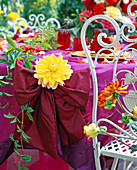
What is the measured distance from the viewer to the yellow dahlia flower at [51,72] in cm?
106

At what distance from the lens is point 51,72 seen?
1076mm

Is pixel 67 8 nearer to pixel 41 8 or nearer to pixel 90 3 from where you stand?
pixel 41 8

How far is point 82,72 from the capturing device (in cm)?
109

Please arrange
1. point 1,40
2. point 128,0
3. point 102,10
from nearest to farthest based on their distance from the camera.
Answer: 1. point 102,10
2. point 128,0
3. point 1,40

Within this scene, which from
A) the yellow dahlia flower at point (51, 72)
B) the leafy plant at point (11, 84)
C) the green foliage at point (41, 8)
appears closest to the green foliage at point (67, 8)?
the green foliage at point (41, 8)

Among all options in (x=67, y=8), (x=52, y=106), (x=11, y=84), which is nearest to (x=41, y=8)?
(x=67, y=8)

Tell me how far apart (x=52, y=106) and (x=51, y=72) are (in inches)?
6.0

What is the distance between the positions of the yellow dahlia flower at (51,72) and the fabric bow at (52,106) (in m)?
0.03

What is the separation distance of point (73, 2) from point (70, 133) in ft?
15.4

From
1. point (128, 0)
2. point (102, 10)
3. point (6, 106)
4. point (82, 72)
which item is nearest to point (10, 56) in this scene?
point (6, 106)

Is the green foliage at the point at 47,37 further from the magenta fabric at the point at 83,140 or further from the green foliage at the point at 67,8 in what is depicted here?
the green foliage at the point at 67,8

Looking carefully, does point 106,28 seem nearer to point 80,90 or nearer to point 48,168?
point 80,90

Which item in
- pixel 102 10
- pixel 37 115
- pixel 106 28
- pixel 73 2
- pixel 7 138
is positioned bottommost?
pixel 7 138

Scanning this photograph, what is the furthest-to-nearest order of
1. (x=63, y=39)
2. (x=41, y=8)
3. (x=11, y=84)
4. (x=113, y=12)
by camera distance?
1. (x=41, y=8)
2. (x=63, y=39)
3. (x=113, y=12)
4. (x=11, y=84)
